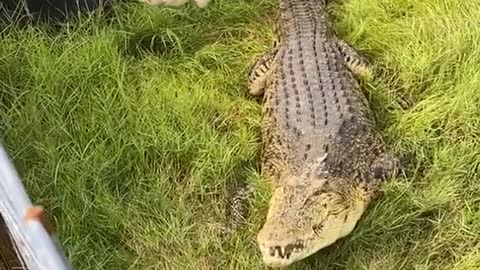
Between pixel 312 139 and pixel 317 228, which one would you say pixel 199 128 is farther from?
pixel 317 228

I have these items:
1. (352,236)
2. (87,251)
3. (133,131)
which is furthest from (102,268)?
(352,236)

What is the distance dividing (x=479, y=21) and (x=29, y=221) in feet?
6.68

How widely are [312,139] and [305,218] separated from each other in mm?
326

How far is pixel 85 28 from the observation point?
12.0 feet

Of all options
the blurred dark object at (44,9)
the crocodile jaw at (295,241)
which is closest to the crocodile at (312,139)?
the crocodile jaw at (295,241)

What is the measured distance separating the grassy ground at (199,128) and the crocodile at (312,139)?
6cm

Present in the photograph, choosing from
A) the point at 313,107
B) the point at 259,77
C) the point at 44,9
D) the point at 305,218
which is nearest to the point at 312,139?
the point at 313,107

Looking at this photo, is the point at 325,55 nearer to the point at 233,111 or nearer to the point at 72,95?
the point at 233,111

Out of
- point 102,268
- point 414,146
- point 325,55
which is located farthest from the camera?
point 325,55

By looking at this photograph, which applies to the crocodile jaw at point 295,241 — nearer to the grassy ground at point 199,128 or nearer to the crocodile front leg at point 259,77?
the grassy ground at point 199,128

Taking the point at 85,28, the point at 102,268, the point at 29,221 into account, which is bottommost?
the point at 102,268

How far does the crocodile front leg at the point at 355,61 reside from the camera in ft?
11.5

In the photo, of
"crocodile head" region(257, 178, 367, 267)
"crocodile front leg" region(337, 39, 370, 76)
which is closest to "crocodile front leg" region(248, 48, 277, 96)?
"crocodile front leg" region(337, 39, 370, 76)

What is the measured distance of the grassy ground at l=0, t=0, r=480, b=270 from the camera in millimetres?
3049
